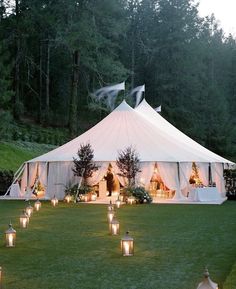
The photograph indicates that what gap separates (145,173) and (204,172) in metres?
2.17

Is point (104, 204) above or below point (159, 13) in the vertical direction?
below

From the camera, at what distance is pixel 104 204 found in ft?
53.5

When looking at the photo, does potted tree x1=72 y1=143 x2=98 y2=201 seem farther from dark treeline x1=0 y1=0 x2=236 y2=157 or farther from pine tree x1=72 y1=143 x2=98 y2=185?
dark treeline x1=0 y1=0 x2=236 y2=157

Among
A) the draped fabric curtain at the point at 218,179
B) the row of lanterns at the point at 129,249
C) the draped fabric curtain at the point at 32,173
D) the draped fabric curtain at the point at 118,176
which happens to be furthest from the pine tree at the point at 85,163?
the row of lanterns at the point at 129,249

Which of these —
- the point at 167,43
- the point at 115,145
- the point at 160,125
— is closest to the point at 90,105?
the point at 160,125

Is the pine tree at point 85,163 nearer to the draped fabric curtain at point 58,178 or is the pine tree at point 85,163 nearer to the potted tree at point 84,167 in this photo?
the potted tree at point 84,167

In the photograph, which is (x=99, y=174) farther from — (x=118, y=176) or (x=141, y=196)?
(x=141, y=196)

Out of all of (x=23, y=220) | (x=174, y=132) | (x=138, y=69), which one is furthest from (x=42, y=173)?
(x=138, y=69)

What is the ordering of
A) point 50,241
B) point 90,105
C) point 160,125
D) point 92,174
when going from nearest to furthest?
point 50,241 → point 92,174 → point 160,125 → point 90,105

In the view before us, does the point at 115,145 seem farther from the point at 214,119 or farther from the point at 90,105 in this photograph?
the point at 214,119

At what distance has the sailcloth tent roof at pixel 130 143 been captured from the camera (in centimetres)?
1802

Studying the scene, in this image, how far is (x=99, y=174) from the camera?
18234 millimetres

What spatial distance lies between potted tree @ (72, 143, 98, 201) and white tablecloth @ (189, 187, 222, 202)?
11.0ft

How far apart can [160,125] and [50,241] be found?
13.8 metres
